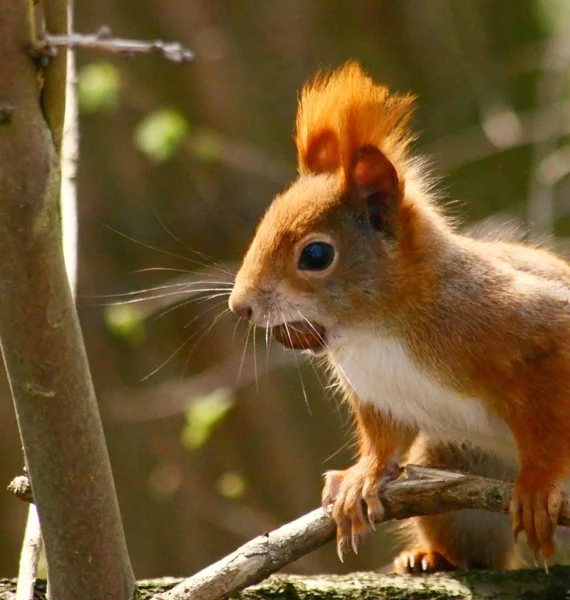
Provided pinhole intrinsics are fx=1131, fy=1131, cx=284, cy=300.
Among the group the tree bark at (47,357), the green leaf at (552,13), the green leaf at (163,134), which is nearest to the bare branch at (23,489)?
the tree bark at (47,357)

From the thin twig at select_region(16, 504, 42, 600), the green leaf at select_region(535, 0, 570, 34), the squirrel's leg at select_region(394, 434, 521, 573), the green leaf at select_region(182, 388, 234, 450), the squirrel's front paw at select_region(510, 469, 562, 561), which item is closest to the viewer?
the thin twig at select_region(16, 504, 42, 600)

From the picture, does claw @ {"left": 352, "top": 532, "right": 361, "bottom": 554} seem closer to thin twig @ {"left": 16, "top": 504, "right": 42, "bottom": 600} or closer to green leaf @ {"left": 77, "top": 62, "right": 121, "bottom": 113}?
thin twig @ {"left": 16, "top": 504, "right": 42, "bottom": 600}

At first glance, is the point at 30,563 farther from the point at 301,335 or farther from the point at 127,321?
the point at 127,321

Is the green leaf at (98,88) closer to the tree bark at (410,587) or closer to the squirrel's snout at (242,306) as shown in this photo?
the squirrel's snout at (242,306)

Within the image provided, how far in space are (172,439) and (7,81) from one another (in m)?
2.31

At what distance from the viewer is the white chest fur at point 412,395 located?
5.44ft

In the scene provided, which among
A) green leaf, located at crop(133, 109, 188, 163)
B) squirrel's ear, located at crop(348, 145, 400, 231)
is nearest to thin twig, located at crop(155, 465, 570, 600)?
squirrel's ear, located at crop(348, 145, 400, 231)

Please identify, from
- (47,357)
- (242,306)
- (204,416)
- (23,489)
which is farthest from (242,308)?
(204,416)

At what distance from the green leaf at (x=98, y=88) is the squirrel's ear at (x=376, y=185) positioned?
1128 millimetres

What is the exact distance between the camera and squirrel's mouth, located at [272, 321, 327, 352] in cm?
162

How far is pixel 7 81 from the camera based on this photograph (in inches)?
38.0

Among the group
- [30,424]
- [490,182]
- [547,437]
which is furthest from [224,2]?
[30,424]

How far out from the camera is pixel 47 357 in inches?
42.4

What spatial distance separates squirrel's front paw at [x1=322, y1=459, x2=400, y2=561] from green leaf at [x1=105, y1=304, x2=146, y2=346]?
1.10 m
